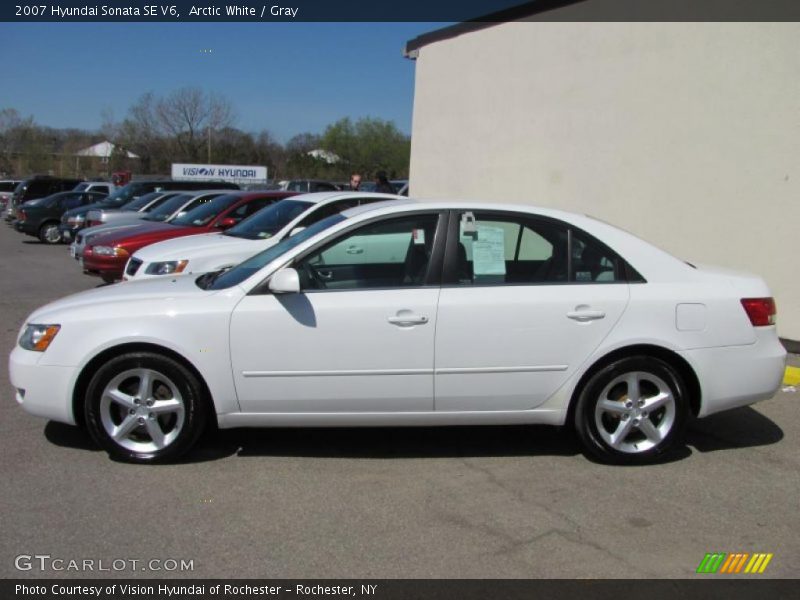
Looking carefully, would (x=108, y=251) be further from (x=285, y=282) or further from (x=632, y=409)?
(x=632, y=409)

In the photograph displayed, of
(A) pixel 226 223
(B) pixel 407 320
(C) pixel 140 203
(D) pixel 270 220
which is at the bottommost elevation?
(B) pixel 407 320

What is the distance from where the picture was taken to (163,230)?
10719mm

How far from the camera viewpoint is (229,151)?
2534 inches

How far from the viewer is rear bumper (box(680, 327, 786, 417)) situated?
4.51 m

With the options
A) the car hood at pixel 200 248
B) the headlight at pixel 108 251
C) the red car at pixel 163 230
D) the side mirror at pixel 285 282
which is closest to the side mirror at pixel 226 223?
the red car at pixel 163 230

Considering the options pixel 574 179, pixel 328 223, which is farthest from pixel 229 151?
pixel 328 223

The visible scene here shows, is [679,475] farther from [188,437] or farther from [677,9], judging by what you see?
[677,9]

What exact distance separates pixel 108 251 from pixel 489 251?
7.04 m

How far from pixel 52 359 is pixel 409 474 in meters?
2.22

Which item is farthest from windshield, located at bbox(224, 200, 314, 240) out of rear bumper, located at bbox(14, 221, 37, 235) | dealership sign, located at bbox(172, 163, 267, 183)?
dealership sign, located at bbox(172, 163, 267, 183)

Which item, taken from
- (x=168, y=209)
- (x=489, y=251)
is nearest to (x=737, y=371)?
(x=489, y=251)

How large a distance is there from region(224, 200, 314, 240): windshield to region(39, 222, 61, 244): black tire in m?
14.2
